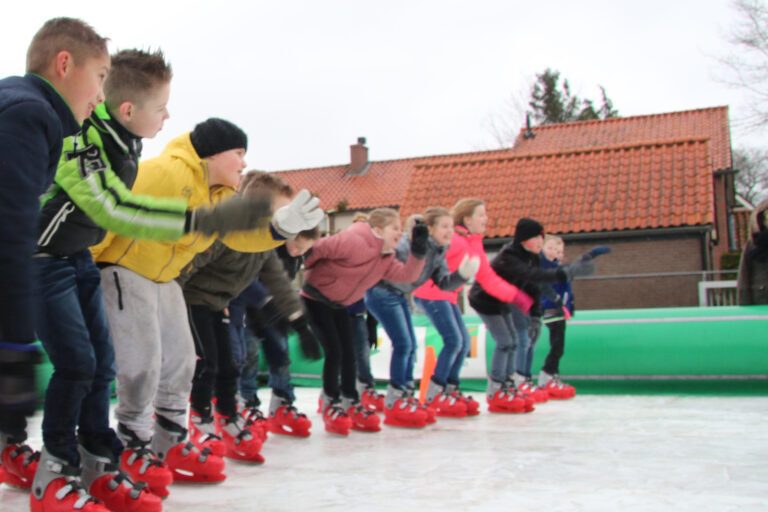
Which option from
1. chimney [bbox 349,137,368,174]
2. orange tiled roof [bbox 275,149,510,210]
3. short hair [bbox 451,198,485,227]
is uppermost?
chimney [bbox 349,137,368,174]

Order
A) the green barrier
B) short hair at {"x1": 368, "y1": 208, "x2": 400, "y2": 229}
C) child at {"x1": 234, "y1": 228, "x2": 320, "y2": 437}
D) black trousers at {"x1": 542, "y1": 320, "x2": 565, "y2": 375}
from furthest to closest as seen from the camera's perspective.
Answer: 1. black trousers at {"x1": 542, "y1": 320, "x2": 565, "y2": 375}
2. the green barrier
3. short hair at {"x1": 368, "y1": 208, "x2": 400, "y2": 229}
4. child at {"x1": 234, "y1": 228, "x2": 320, "y2": 437}

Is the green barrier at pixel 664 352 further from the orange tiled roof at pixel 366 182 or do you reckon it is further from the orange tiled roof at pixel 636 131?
the orange tiled roof at pixel 366 182

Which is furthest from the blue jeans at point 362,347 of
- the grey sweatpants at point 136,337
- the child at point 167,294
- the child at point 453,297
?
the grey sweatpants at point 136,337

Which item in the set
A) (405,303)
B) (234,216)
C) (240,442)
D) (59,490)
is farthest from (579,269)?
(59,490)

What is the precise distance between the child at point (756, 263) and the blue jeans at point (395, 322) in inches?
157

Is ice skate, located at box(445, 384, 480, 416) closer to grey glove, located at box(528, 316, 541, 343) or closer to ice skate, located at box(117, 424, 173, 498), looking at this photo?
grey glove, located at box(528, 316, 541, 343)

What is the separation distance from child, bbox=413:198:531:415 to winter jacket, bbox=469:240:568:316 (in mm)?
188

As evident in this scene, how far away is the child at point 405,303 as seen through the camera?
246 inches

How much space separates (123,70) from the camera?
3.15m

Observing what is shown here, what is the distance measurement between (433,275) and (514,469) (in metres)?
2.81

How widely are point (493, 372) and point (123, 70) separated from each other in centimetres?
462

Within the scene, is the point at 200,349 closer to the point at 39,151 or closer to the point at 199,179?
the point at 199,179

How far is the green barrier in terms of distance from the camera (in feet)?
26.2

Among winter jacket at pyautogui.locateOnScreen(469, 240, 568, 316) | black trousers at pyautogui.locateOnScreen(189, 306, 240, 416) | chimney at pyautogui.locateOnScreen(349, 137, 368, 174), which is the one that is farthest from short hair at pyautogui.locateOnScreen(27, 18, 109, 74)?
chimney at pyautogui.locateOnScreen(349, 137, 368, 174)
